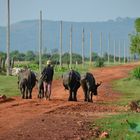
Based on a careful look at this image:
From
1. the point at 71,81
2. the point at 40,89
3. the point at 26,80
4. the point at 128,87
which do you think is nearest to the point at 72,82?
Answer: the point at 71,81

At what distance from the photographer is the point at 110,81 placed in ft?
142

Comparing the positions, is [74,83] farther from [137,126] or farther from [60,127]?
[137,126]

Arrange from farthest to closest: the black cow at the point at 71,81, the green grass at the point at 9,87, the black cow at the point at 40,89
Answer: the green grass at the point at 9,87, the black cow at the point at 40,89, the black cow at the point at 71,81

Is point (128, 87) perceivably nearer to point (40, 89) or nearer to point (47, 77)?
point (40, 89)

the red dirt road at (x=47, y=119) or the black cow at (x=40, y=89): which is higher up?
the black cow at (x=40, y=89)

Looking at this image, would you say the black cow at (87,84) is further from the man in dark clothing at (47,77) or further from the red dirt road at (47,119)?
the red dirt road at (47,119)

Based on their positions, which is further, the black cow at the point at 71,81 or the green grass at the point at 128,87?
the green grass at the point at 128,87

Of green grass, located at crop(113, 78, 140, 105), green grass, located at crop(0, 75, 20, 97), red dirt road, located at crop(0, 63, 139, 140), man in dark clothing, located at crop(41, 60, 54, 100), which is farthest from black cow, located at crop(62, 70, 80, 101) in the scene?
green grass, located at crop(113, 78, 140, 105)

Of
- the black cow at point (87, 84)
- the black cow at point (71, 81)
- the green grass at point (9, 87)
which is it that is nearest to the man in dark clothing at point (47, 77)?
the black cow at point (71, 81)

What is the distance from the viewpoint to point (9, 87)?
115 ft

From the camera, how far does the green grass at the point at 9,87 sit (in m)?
31.8

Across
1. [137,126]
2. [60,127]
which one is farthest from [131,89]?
[137,126]

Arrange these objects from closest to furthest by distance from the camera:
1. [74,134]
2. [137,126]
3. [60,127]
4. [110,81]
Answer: [137,126] < [74,134] < [60,127] < [110,81]

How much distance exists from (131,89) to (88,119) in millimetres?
18605
